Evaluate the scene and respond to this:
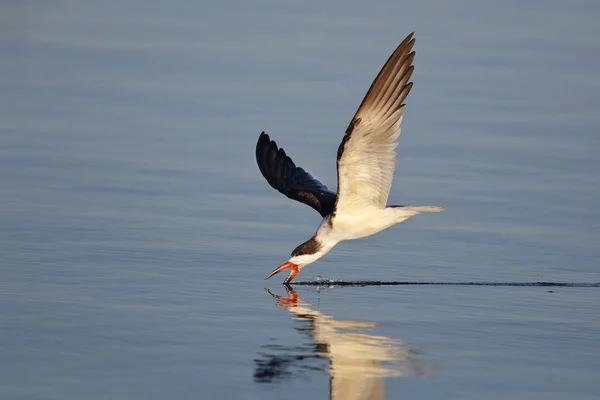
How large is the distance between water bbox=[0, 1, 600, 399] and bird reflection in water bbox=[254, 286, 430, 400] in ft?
0.07

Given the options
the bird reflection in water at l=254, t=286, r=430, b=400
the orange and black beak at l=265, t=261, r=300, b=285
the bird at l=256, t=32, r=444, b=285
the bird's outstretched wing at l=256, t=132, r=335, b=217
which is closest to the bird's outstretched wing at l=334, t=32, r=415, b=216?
the bird at l=256, t=32, r=444, b=285

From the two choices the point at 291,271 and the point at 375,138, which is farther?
the point at 291,271

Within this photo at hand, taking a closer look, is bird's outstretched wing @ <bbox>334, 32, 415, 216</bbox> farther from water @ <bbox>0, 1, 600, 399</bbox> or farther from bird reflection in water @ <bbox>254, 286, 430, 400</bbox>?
bird reflection in water @ <bbox>254, 286, 430, 400</bbox>

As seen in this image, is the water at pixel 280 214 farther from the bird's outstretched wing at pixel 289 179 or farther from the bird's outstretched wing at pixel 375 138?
the bird's outstretched wing at pixel 375 138

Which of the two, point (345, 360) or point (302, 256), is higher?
point (302, 256)

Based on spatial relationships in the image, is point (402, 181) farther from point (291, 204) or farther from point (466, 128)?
point (466, 128)

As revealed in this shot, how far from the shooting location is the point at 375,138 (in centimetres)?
1007

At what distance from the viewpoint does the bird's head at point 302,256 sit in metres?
10.3

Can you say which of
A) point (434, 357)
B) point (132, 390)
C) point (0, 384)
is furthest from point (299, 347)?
point (0, 384)

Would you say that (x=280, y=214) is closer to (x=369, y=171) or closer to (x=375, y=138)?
(x=369, y=171)

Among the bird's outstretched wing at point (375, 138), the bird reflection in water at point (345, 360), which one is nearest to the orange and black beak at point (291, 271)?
the bird's outstretched wing at point (375, 138)

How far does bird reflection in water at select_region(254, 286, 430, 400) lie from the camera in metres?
7.54

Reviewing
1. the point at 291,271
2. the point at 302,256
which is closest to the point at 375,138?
the point at 302,256

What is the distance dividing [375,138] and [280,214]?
7.41ft
